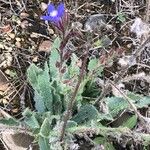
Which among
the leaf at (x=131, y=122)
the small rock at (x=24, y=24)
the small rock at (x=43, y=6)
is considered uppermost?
the small rock at (x=43, y=6)

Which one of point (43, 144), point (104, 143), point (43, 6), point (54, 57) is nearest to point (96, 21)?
point (43, 6)

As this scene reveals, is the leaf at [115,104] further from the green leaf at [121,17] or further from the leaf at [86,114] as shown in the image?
the green leaf at [121,17]

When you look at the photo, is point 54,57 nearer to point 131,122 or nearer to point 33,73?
point 33,73

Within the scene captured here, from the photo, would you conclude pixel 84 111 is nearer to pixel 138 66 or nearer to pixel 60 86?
pixel 60 86

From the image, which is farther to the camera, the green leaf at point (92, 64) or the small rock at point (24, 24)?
the small rock at point (24, 24)

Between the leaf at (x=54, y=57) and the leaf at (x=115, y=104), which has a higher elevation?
the leaf at (x=54, y=57)

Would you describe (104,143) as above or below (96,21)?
below

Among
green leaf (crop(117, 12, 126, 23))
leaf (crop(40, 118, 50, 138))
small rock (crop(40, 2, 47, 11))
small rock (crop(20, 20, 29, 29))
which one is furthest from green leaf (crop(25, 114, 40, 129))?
green leaf (crop(117, 12, 126, 23))

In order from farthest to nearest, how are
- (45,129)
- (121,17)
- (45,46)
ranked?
(121,17)
(45,46)
(45,129)

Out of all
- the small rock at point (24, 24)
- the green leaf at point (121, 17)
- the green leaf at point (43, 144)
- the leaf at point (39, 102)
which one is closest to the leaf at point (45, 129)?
the green leaf at point (43, 144)
